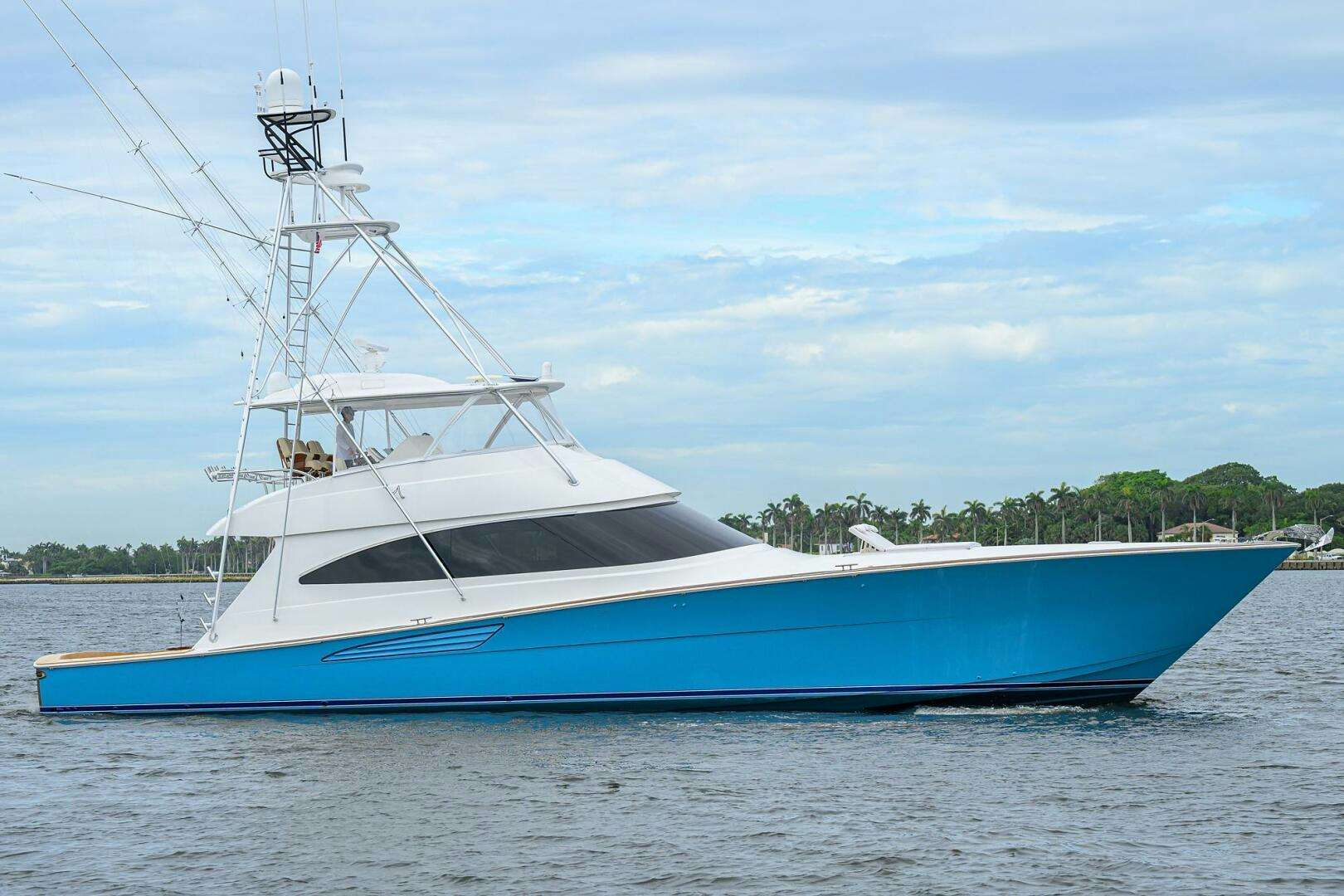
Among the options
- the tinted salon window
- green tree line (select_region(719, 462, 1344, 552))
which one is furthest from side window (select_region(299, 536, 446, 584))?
green tree line (select_region(719, 462, 1344, 552))

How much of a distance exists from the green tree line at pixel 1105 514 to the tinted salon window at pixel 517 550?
311 ft

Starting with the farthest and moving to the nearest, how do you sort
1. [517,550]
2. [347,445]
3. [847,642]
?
[347,445]
[517,550]
[847,642]

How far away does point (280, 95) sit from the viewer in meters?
17.8

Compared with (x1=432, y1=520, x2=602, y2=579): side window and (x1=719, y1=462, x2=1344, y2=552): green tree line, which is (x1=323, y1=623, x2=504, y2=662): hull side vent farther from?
(x1=719, y1=462, x2=1344, y2=552): green tree line

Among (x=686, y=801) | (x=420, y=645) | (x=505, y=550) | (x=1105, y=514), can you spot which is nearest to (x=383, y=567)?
(x=420, y=645)

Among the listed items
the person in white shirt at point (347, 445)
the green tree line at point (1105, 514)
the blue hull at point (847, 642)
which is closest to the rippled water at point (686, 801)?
the blue hull at point (847, 642)

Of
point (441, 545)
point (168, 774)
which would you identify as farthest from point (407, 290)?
point (168, 774)

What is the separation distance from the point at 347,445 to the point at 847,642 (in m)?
6.47

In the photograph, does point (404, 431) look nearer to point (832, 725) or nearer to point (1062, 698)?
point (832, 725)

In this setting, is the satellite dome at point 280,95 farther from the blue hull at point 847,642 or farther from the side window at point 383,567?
the blue hull at point 847,642

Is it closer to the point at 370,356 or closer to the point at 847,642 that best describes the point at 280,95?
the point at 370,356

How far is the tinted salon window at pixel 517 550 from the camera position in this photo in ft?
53.7

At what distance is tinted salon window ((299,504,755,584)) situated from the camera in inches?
645

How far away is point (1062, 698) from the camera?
15867 millimetres
